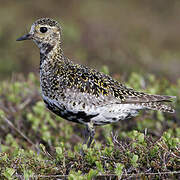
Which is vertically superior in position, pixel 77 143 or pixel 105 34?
pixel 105 34

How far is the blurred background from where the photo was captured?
10.6m

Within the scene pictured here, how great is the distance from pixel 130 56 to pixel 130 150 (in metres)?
7.51

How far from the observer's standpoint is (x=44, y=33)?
487cm

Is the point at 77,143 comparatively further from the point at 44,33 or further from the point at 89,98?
the point at 44,33

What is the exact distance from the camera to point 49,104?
452 cm

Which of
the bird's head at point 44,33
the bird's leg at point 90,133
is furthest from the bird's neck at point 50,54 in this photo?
the bird's leg at point 90,133

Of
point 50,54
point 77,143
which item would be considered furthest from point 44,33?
point 77,143

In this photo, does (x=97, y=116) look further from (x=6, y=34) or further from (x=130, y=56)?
(x=6, y=34)

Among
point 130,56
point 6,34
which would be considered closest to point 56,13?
point 6,34

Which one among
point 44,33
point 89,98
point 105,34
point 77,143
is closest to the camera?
point 89,98

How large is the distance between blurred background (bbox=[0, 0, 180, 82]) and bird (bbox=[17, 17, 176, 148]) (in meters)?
4.68

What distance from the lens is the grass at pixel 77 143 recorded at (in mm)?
3428

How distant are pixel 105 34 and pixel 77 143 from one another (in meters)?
7.38

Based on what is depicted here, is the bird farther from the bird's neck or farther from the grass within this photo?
the grass
